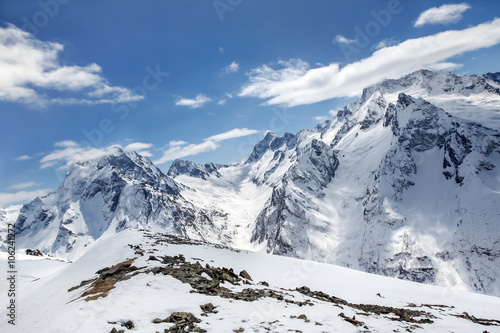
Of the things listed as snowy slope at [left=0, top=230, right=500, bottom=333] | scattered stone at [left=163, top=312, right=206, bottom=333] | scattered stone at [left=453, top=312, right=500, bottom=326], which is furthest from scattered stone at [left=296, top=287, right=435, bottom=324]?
scattered stone at [left=163, top=312, right=206, bottom=333]

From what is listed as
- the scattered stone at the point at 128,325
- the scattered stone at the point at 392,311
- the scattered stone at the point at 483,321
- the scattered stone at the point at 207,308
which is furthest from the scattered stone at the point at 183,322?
the scattered stone at the point at 483,321

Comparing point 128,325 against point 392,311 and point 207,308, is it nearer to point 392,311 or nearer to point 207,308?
point 207,308

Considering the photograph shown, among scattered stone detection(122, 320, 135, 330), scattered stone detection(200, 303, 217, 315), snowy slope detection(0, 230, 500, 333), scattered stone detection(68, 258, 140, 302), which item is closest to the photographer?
scattered stone detection(122, 320, 135, 330)

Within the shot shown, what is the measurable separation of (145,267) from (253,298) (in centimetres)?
895

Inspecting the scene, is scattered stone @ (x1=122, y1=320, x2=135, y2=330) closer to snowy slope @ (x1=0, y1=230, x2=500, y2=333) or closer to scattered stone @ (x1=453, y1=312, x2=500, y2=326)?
snowy slope @ (x1=0, y1=230, x2=500, y2=333)

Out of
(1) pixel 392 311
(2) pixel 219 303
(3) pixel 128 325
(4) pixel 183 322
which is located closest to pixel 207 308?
(2) pixel 219 303

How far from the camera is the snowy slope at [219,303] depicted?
14617 millimetres

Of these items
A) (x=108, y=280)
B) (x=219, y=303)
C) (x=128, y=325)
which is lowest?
(x=219, y=303)

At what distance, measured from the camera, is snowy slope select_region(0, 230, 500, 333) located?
48.0 ft

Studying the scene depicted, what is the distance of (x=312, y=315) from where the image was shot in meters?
16.6

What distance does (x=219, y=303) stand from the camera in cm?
1688

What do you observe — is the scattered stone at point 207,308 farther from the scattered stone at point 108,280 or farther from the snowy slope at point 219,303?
the scattered stone at point 108,280

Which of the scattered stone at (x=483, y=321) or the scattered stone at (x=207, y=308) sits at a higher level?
the scattered stone at (x=207, y=308)

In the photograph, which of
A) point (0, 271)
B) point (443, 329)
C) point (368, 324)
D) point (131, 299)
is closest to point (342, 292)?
point (443, 329)
